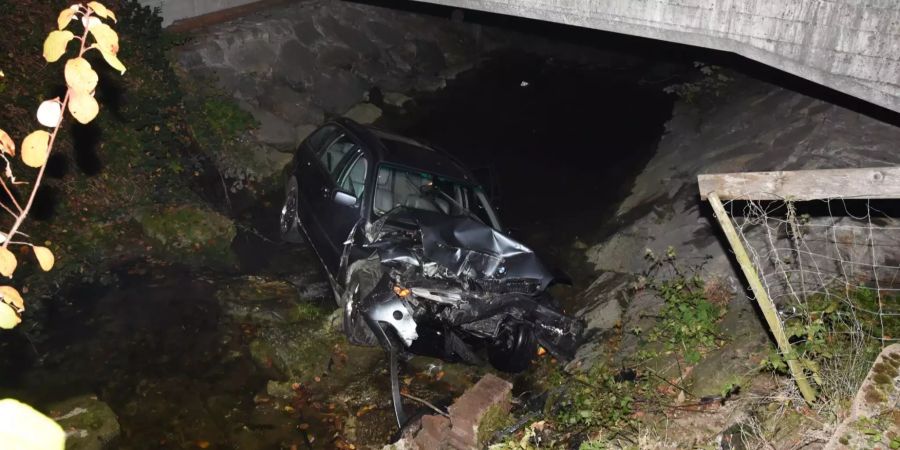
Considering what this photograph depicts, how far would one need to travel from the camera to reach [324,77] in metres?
13.0

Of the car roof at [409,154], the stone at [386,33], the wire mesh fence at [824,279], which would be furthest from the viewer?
the stone at [386,33]

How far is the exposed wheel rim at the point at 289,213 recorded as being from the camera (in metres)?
8.73

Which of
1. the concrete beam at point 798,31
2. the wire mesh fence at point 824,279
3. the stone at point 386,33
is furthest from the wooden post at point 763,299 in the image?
the stone at point 386,33

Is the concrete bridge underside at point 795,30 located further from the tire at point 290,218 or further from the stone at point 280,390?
the stone at point 280,390

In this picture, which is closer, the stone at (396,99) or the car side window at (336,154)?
the car side window at (336,154)

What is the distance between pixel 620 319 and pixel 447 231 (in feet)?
7.62

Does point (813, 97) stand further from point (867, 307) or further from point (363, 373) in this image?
point (363, 373)

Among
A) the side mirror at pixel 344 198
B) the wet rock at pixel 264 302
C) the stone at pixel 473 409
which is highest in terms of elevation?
the side mirror at pixel 344 198

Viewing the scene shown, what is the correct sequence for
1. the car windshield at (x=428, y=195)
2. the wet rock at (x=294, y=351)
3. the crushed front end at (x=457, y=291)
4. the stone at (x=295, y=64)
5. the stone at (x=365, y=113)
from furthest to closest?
the stone at (x=295, y=64), the stone at (x=365, y=113), the car windshield at (x=428, y=195), the wet rock at (x=294, y=351), the crushed front end at (x=457, y=291)

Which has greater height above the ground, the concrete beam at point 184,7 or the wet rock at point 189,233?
the concrete beam at point 184,7

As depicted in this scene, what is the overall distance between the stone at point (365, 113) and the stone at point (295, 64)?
113 centimetres

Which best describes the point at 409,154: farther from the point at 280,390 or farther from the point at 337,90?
the point at 337,90

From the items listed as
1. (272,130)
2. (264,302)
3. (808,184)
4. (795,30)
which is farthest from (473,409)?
(272,130)

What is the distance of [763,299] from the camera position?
411 centimetres
